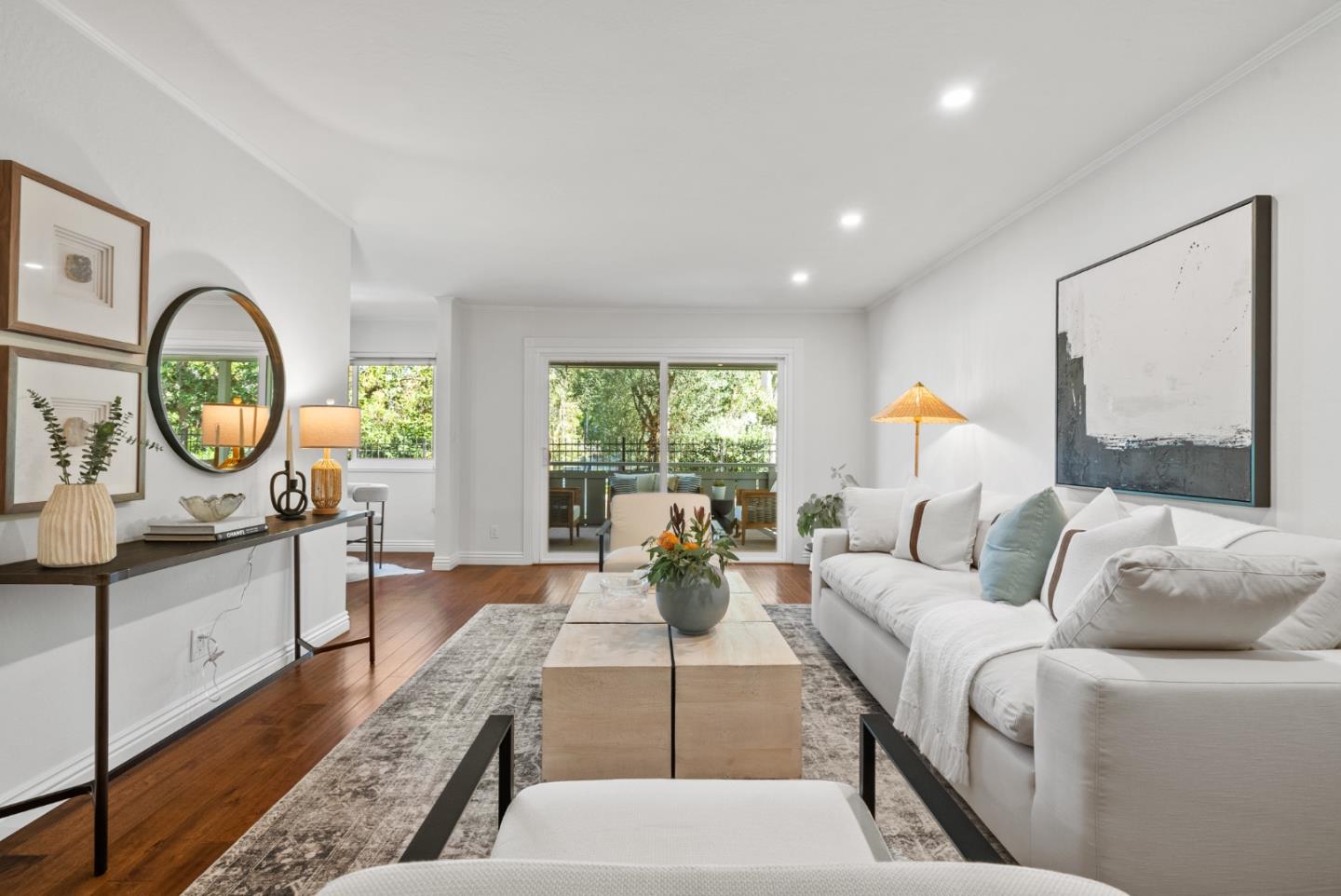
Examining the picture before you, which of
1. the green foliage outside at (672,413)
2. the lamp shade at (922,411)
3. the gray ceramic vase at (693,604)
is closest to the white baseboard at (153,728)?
the gray ceramic vase at (693,604)

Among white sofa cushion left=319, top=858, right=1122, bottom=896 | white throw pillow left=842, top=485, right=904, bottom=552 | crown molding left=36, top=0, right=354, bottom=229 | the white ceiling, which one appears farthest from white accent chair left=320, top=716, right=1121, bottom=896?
white throw pillow left=842, top=485, right=904, bottom=552

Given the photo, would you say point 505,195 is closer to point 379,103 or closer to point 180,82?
point 379,103

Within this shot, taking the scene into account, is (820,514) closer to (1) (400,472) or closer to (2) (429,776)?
(2) (429,776)

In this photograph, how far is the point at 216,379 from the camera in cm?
295

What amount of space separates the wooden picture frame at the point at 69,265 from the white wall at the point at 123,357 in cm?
8

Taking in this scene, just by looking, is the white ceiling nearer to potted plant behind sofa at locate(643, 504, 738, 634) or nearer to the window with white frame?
potted plant behind sofa at locate(643, 504, 738, 634)

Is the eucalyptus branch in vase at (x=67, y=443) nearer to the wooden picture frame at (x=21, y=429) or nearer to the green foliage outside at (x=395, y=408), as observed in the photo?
the wooden picture frame at (x=21, y=429)

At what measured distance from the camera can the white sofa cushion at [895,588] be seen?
2727mm

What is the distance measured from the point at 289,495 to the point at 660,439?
371 cm

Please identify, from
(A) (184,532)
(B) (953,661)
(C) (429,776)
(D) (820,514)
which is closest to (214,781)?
(C) (429,776)

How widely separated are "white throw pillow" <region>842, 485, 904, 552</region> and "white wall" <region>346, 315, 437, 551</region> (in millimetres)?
4784

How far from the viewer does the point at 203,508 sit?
8.43 ft

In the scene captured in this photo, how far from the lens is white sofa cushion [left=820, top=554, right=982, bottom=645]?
107 inches

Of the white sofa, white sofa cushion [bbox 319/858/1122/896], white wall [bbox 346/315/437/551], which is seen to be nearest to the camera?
white sofa cushion [bbox 319/858/1122/896]
